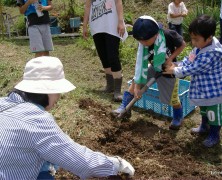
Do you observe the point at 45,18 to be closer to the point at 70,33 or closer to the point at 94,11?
the point at 94,11

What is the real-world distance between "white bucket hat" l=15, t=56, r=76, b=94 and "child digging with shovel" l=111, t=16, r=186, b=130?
61.9 inches

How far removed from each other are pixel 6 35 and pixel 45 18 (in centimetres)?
478

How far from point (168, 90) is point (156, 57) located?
1.39 feet

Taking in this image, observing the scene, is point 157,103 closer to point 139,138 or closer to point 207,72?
point 139,138

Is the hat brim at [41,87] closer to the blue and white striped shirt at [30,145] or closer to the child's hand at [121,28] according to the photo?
the blue and white striped shirt at [30,145]

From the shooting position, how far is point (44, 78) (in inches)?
78.4

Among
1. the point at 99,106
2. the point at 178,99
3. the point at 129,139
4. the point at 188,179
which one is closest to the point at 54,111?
the point at 99,106

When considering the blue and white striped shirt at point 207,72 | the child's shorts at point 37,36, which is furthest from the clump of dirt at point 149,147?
the child's shorts at point 37,36

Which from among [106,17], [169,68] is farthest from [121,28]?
[169,68]

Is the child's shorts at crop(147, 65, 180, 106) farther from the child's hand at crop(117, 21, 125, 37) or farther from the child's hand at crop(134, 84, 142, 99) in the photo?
the child's hand at crop(117, 21, 125, 37)

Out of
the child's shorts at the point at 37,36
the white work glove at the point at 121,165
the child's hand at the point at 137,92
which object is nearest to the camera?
the white work glove at the point at 121,165

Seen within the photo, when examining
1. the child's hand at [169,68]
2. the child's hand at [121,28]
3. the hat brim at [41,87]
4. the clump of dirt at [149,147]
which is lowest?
the clump of dirt at [149,147]

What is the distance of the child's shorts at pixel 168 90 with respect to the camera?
375 cm

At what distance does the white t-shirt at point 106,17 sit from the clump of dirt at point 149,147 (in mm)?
1025
